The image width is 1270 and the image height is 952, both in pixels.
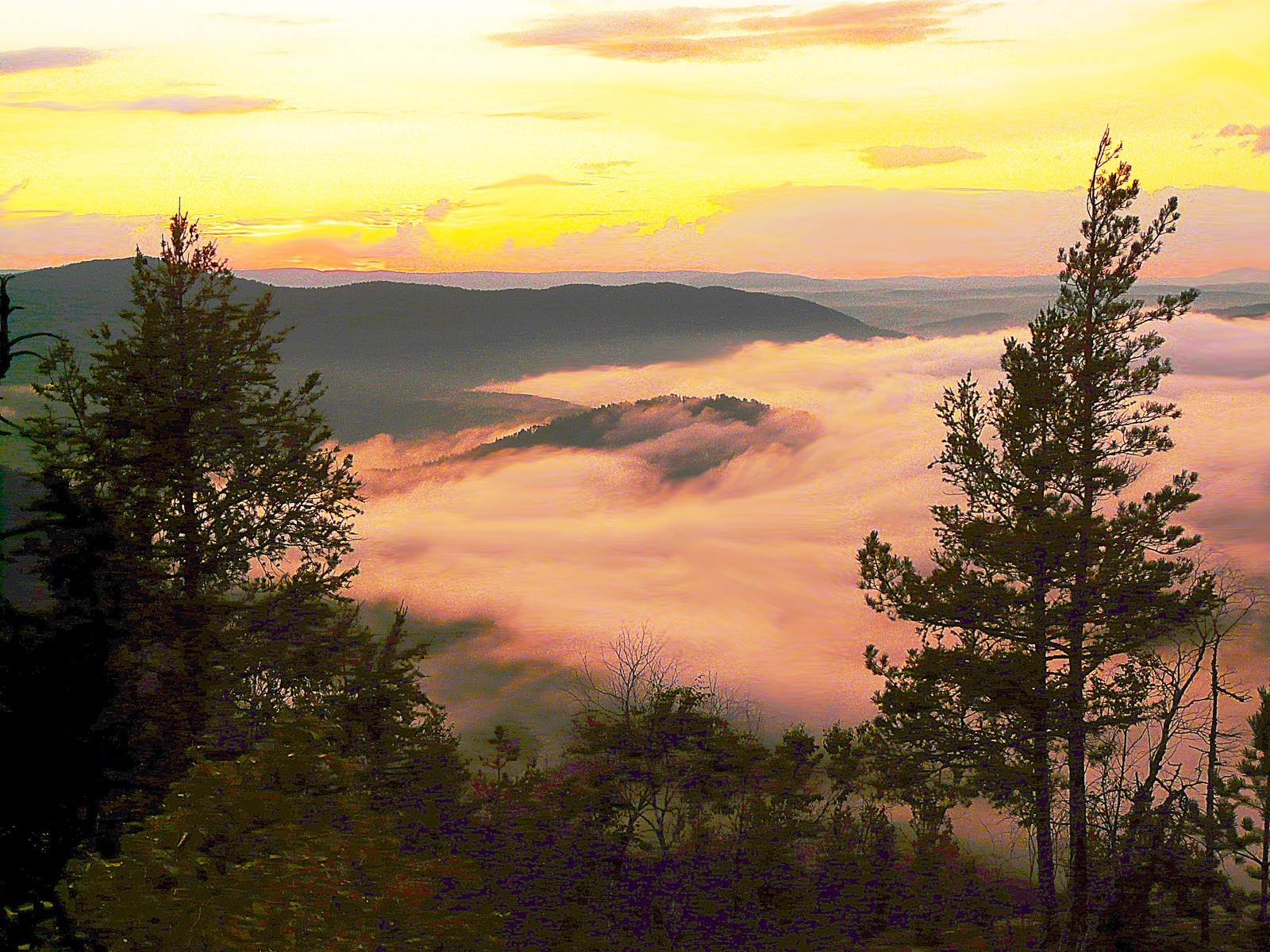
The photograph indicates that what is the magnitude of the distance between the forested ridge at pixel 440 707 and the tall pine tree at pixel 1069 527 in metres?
0.07

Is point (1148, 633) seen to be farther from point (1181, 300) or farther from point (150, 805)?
point (150, 805)

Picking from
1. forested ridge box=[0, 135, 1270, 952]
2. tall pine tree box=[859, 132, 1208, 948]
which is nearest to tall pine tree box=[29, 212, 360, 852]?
forested ridge box=[0, 135, 1270, 952]

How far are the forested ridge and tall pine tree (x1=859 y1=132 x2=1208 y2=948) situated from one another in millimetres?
75

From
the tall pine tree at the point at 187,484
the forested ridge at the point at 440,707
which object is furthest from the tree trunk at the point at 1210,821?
the tall pine tree at the point at 187,484

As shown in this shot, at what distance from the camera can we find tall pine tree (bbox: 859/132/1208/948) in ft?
74.6

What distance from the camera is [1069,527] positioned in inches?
888

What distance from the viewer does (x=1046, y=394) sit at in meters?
23.8

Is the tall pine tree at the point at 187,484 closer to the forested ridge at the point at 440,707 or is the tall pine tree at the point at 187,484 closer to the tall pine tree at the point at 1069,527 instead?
the forested ridge at the point at 440,707

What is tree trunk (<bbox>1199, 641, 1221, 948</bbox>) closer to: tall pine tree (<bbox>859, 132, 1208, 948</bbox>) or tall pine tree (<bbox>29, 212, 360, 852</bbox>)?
tall pine tree (<bbox>859, 132, 1208, 948</bbox>)

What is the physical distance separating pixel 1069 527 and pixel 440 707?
14.6 metres

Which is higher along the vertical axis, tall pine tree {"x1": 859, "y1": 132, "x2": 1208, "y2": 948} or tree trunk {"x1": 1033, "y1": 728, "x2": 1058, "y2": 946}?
tall pine tree {"x1": 859, "y1": 132, "x2": 1208, "y2": 948}

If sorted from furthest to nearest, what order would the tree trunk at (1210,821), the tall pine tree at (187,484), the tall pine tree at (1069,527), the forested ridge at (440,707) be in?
the tree trunk at (1210,821) < the tall pine tree at (1069,527) < the tall pine tree at (187,484) < the forested ridge at (440,707)

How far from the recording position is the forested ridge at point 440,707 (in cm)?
1470

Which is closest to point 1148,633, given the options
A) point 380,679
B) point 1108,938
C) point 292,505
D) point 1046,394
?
point 1046,394
